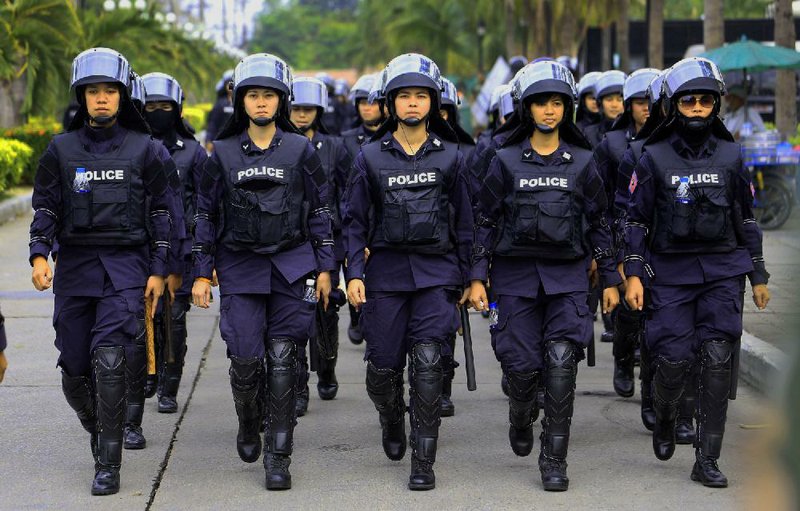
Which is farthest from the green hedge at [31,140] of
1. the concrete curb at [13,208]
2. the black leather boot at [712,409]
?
the black leather boot at [712,409]

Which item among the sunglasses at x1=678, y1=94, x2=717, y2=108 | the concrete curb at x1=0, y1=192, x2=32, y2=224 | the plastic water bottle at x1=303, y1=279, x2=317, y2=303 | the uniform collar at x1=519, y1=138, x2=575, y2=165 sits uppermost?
the sunglasses at x1=678, y1=94, x2=717, y2=108

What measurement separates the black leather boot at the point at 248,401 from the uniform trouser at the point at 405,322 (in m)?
0.51

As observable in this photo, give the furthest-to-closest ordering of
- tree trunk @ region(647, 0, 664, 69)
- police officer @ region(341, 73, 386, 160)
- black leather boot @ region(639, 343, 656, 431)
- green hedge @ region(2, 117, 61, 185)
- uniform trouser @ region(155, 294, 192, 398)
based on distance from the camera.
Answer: tree trunk @ region(647, 0, 664, 69) < green hedge @ region(2, 117, 61, 185) < police officer @ region(341, 73, 386, 160) < uniform trouser @ region(155, 294, 192, 398) < black leather boot @ region(639, 343, 656, 431)

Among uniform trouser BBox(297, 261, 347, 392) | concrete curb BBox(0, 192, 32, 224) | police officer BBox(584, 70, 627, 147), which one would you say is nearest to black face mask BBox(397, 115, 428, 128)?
uniform trouser BBox(297, 261, 347, 392)

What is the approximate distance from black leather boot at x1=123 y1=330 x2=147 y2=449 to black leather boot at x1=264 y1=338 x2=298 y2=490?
609 millimetres

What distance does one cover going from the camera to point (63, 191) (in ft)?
19.7

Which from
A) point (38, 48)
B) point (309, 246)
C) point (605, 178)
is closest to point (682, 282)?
point (309, 246)

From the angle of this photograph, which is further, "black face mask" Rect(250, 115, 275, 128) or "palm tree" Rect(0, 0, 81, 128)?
"palm tree" Rect(0, 0, 81, 128)

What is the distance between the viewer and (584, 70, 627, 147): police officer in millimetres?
9984

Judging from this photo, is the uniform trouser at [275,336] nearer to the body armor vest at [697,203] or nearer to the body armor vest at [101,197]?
the body armor vest at [101,197]

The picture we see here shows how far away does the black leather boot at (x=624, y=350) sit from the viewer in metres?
7.87

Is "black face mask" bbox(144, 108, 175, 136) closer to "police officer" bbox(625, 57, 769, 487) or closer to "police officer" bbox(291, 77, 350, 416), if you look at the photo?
"police officer" bbox(291, 77, 350, 416)

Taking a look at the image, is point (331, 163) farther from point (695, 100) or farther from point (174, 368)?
point (695, 100)

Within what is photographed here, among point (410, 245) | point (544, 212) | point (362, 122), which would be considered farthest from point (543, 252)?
point (362, 122)
